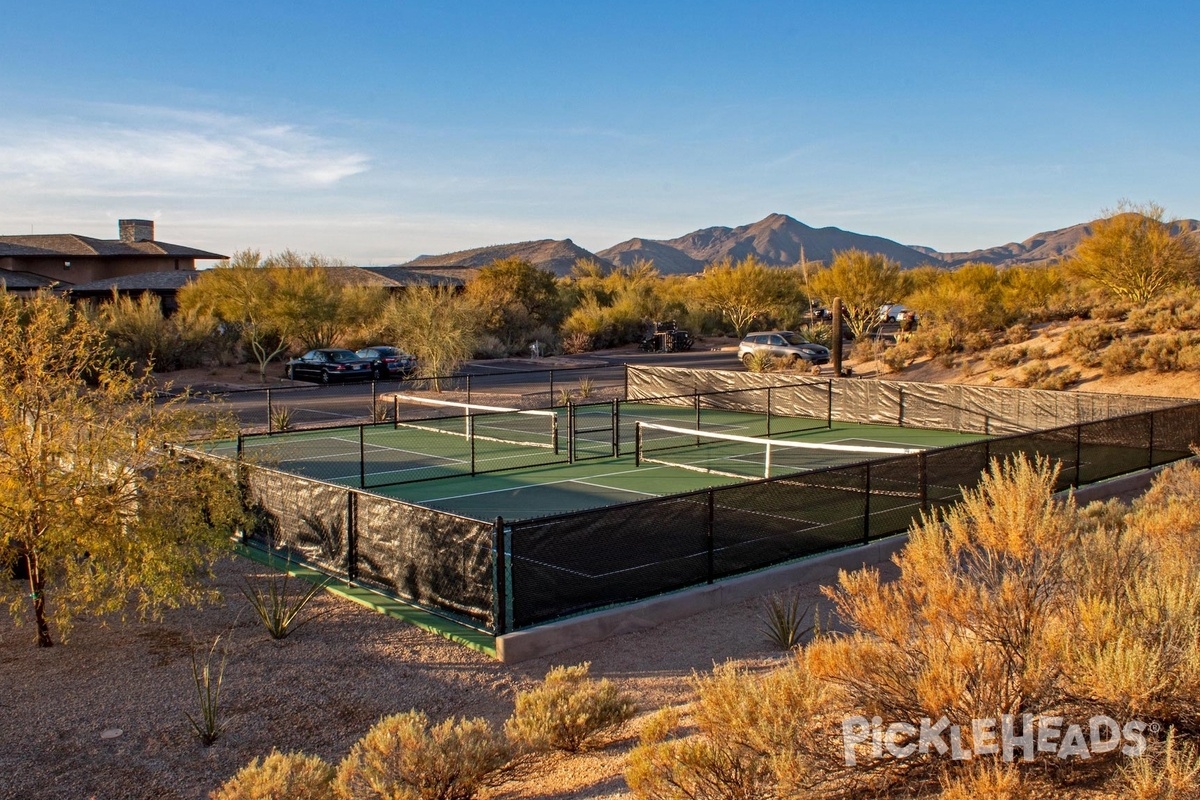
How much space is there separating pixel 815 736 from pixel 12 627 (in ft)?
29.0

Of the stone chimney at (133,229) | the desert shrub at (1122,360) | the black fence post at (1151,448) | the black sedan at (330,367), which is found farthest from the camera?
the stone chimney at (133,229)

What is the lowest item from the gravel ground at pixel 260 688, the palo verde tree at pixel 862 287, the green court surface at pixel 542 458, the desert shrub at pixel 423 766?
the gravel ground at pixel 260 688

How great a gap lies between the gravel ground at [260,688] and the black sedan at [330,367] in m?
34.4

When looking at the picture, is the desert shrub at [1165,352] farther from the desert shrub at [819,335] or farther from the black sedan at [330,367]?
the black sedan at [330,367]

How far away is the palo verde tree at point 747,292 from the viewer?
7012 cm

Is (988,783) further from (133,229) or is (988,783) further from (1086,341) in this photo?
(133,229)

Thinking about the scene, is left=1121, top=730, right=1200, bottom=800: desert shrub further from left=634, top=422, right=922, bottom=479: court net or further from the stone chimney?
the stone chimney

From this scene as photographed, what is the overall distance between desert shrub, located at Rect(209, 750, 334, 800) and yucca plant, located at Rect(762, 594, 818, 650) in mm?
5140

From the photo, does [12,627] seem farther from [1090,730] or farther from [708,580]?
[1090,730]

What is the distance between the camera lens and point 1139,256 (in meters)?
46.8

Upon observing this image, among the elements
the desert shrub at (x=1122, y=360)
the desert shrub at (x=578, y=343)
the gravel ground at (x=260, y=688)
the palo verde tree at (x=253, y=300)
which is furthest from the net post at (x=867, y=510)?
the desert shrub at (x=578, y=343)

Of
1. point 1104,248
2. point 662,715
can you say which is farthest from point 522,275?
point 662,715

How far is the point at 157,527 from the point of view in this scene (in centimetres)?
977

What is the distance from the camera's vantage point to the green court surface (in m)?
18.9
